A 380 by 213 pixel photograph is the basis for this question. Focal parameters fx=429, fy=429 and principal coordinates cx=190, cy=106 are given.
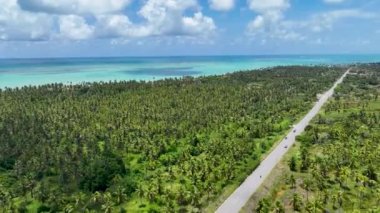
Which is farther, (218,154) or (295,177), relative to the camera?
(218,154)

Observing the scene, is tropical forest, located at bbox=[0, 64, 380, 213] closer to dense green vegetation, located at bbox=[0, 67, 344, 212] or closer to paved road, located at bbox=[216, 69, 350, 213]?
dense green vegetation, located at bbox=[0, 67, 344, 212]

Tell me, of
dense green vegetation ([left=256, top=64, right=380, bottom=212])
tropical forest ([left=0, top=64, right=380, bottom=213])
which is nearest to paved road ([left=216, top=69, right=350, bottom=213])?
tropical forest ([left=0, top=64, right=380, bottom=213])

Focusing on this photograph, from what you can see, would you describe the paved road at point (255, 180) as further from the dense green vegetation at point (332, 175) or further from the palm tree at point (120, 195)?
the palm tree at point (120, 195)

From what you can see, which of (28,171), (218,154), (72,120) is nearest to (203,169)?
(218,154)

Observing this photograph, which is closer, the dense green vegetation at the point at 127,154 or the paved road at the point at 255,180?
the paved road at the point at 255,180

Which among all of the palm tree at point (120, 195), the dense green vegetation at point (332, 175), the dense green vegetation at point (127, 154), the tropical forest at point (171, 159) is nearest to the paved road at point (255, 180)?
the tropical forest at point (171, 159)

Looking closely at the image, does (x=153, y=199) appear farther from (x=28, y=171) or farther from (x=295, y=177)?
(x=28, y=171)

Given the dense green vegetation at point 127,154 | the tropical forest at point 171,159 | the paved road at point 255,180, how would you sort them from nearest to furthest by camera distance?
the paved road at point 255,180, the tropical forest at point 171,159, the dense green vegetation at point 127,154
